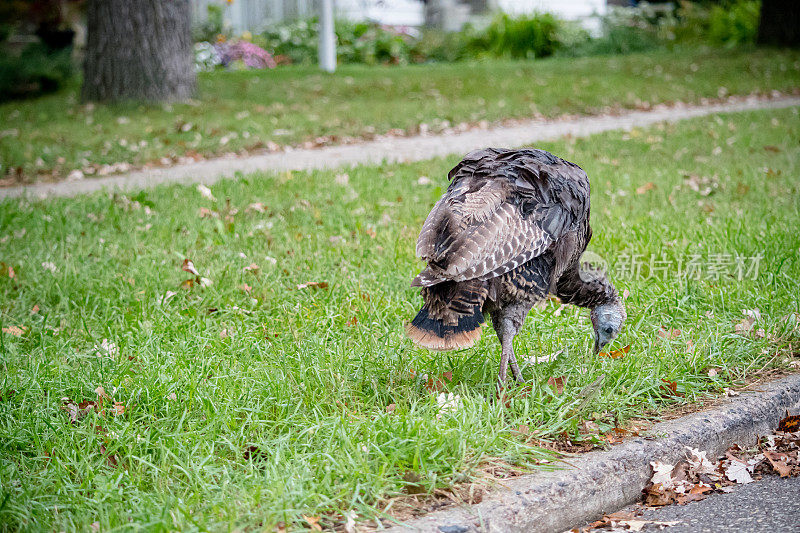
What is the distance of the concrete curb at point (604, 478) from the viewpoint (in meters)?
2.53

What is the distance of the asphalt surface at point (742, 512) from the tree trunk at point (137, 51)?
34.1 feet

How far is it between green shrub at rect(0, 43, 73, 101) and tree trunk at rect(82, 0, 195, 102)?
11.8 feet

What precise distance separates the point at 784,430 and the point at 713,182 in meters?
4.11

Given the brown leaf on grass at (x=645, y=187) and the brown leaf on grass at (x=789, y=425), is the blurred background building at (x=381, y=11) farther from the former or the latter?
the brown leaf on grass at (x=789, y=425)

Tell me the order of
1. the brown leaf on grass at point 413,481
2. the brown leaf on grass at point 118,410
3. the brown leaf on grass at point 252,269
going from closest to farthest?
the brown leaf on grass at point 413,481 < the brown leaf on grass at point 118,410 < the brown leaf on grass at point 252,269

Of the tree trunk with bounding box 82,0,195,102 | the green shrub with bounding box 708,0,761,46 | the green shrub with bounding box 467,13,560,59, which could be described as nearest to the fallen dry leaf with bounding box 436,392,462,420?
the tree trunk with bounding box 82,0,195,102

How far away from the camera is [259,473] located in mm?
2732

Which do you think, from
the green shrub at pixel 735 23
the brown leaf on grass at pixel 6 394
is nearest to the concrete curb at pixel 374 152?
the brown leaf on grass at pixel 6 394

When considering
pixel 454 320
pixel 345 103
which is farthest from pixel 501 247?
pixel 345 103

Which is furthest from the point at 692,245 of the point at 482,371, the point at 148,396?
the point at 148,396

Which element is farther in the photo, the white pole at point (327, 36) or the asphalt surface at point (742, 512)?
the white pole at point (327, 36)

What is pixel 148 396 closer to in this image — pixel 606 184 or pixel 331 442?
pixel 331 442

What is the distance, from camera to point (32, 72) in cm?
1486

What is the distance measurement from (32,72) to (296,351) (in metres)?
13.5
